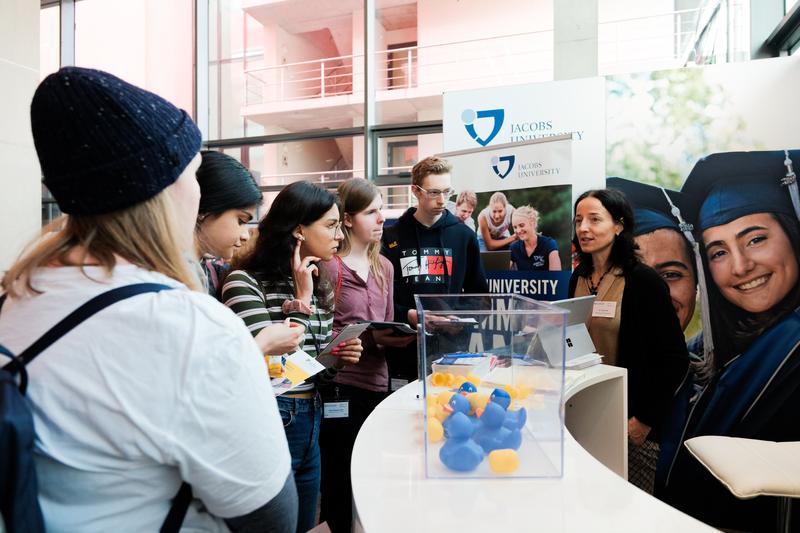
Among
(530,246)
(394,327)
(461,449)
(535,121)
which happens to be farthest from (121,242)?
(535,121)

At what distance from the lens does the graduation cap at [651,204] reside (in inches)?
121

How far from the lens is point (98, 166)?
0.65 metres

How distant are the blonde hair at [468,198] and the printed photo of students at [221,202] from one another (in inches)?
83.1

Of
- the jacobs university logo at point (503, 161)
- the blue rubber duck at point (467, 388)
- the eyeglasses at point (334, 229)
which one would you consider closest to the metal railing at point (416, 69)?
the jacobs university logo at point (503, 161)

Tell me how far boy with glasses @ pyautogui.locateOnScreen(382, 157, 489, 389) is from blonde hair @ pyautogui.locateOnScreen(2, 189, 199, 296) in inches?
83.0

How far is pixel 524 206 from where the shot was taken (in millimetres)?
3250

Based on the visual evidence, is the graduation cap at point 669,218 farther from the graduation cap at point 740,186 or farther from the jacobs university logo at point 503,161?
the jacobs university logo at point 503,161

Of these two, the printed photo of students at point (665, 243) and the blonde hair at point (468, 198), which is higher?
the blonde hair at point (468, 198)

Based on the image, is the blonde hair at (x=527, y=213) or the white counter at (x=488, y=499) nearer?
the white counter at (x=488, y=499)

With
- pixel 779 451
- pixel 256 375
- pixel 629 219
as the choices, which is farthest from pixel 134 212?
pixel 629 219

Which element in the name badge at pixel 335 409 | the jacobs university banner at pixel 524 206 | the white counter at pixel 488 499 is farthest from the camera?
the jacobs university banner at pixel 524 206

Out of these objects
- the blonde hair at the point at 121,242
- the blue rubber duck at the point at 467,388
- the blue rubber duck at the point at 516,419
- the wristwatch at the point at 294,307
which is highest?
the blonde hair at the point at 121,242

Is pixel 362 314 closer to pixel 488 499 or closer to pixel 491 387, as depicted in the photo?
pixel 491 387

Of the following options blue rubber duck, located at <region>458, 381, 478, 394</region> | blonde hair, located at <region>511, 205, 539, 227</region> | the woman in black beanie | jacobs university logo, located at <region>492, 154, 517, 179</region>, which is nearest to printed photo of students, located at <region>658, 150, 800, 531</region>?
blonde hair, located at <region>511, 205, 539, 227</region>
